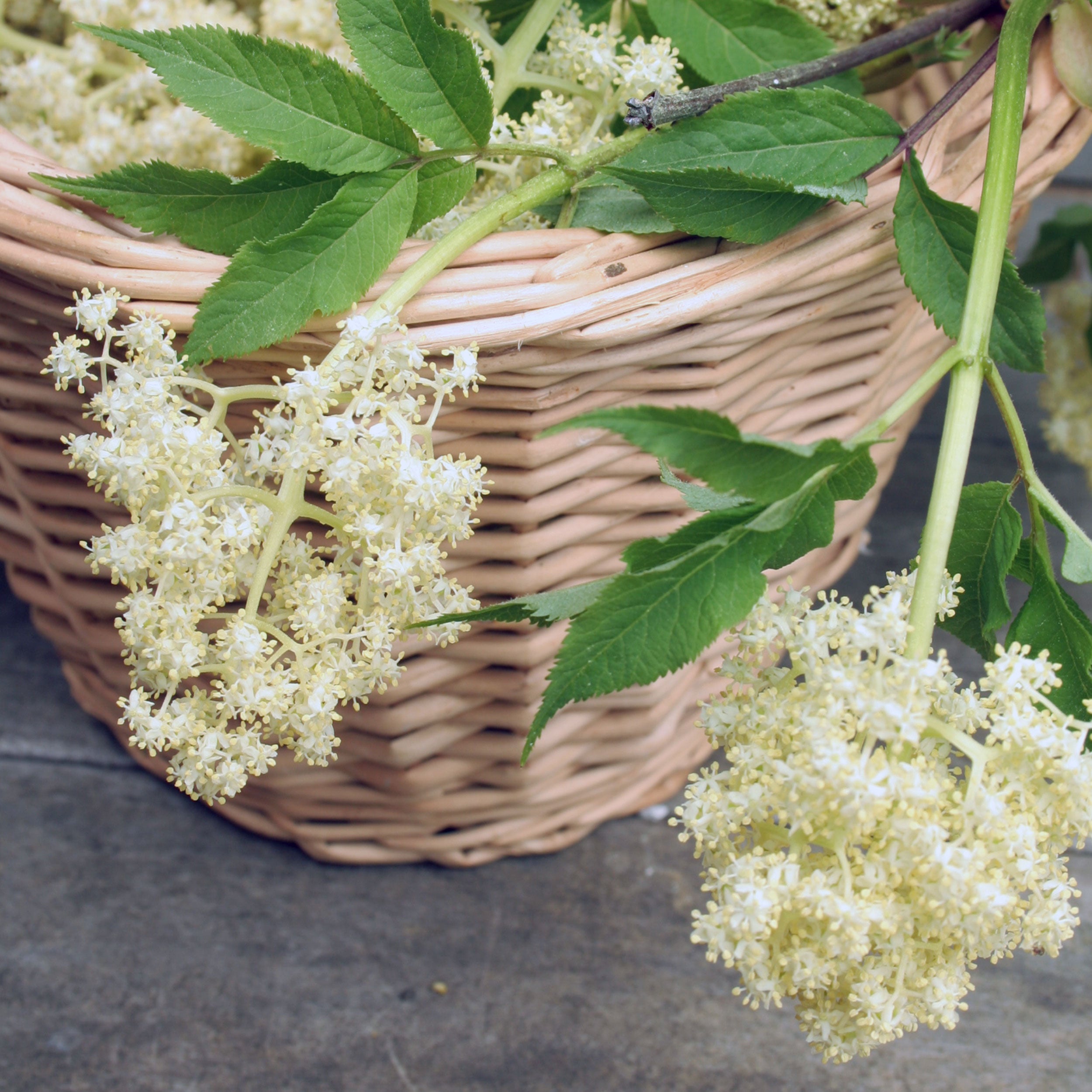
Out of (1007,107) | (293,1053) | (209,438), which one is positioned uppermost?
(1007,107)

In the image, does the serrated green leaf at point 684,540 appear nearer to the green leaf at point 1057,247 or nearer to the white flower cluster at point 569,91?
the white flower cluster at point 569,91

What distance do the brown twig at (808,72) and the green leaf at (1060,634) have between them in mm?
207

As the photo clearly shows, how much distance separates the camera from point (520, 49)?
1.39 feet

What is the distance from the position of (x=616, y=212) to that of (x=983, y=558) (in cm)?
18

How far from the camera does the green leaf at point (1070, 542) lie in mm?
344

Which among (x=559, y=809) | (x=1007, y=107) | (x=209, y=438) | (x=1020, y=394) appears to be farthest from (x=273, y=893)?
(x=1020, y=394)

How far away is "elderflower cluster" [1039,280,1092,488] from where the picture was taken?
721 mm

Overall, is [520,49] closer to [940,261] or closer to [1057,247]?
[940,261]

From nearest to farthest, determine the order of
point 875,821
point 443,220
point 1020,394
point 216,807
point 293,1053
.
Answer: point 875,821, point 443,220, point 293,1053, point 216,807, point 1020,394

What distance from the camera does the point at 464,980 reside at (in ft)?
1.76

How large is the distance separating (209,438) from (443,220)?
146 mm

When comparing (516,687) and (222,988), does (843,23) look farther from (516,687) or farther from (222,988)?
(222,988)

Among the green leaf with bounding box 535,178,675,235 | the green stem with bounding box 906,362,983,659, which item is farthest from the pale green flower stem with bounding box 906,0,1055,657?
the green leaf with bounding box 535,178,675,235

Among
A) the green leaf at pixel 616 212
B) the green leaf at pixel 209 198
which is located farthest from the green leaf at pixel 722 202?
the green leaf at pixel 209 198
